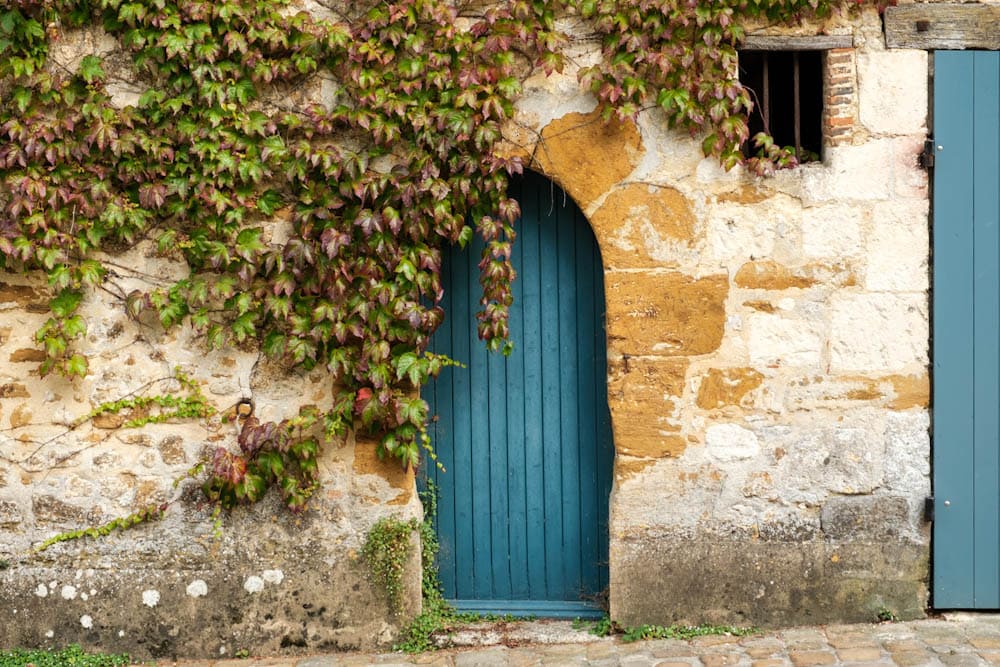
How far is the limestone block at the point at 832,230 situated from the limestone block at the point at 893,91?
36 centimetres

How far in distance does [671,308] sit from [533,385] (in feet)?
2.43

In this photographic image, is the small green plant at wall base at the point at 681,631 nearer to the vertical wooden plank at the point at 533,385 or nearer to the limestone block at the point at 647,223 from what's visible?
the vertical wooden plank at the point at 533,385

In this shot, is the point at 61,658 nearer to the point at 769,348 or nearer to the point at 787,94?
the point at 769,348

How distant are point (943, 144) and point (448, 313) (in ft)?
7.24

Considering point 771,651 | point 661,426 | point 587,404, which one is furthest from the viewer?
point 587,404

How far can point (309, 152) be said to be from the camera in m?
3.98

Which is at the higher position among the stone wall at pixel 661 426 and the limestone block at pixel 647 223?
the limestone block at pixel 647 223

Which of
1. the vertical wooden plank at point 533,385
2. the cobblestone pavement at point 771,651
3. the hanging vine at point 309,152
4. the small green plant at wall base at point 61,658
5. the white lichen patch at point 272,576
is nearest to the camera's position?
the cobblestone pavement at point 771,651

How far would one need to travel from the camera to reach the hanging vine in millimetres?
3971

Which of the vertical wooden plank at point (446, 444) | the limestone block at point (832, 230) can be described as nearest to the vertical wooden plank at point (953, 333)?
the limestone block at point (832, 230)

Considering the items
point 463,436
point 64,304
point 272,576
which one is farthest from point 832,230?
point 64,304

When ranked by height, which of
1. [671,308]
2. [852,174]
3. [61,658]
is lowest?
[61,658]

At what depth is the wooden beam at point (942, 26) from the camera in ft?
13.2

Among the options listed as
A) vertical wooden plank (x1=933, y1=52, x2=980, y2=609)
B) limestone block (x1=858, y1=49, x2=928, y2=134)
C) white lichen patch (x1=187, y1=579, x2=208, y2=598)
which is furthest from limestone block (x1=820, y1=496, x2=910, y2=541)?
white lichen patch (x1=187, y1=579, x2=208, y2=598)
